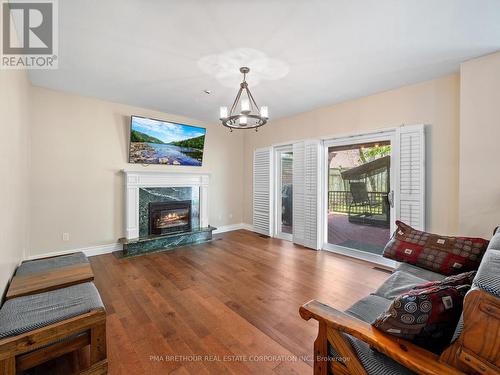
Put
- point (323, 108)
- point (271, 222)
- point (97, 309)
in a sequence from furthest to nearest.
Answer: point (271, 222), point (323, 108), point (97, 309)

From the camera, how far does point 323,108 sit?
421cm

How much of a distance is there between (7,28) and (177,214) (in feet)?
11.3

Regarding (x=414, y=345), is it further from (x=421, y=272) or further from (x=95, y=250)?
(x=95, y=250)

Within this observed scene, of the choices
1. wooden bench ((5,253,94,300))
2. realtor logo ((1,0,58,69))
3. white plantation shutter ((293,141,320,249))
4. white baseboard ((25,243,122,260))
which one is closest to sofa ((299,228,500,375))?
wooden bench ((5,253,94,300))

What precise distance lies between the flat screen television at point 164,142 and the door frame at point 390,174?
2728 mm

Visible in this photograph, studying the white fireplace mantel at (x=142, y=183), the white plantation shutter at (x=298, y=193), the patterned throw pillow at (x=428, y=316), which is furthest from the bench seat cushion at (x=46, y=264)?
the white plantation shutter at (x=298, y=193)

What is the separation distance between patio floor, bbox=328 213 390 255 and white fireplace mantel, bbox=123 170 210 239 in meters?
2.79

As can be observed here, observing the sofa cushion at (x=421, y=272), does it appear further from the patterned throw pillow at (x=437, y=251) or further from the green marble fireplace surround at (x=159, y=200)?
the green marble fireplace surround at (x=159, y=200)

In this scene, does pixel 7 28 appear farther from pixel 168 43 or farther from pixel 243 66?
pixel 243 66

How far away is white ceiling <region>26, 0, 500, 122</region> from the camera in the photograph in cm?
184

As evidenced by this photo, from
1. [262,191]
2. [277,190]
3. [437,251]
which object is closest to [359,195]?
[277,190]

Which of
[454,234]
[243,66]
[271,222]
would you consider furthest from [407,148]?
[271,222]

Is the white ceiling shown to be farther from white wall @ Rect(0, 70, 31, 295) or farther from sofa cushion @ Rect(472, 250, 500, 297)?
sofa cushion @ Rect(472, 250, 500, 297)

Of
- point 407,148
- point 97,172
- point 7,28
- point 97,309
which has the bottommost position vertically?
point 97,309
